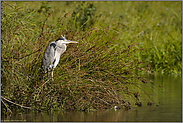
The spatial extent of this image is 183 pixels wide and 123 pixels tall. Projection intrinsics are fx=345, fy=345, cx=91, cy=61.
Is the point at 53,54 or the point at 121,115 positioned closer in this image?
the point at 121,115

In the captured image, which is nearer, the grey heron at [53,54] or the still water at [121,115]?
the still water at [121,115]

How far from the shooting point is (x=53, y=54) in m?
6.51

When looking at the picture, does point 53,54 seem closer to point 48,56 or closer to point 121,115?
point 48,56

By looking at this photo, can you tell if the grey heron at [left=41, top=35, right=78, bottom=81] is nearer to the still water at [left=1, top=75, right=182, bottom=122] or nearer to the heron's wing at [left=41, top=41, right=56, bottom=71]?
the heron's wing at [left=41, top=41, right=56, bottom=71]

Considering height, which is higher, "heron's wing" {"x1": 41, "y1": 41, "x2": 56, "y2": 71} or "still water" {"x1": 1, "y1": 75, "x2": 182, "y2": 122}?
"heron's wing" {"x1": 41, "y1": 41, "x2": 56, "y2": 71}

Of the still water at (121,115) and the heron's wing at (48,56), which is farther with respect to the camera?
the heron's wing at (48,56)

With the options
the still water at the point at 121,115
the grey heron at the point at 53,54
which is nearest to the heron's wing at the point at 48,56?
the grey heron at the point at 53,54

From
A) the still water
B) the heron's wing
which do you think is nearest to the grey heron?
the heron's wing

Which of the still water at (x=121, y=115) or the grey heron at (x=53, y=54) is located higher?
the grey heron at (x=53, y=54)

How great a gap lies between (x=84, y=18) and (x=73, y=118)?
18.3ft

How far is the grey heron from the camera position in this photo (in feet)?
21.2

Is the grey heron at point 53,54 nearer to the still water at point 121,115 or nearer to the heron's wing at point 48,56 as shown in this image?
the heron's wing at point 48,56

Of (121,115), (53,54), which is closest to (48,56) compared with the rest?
(53,54)

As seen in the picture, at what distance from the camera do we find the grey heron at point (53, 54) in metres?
6.46
